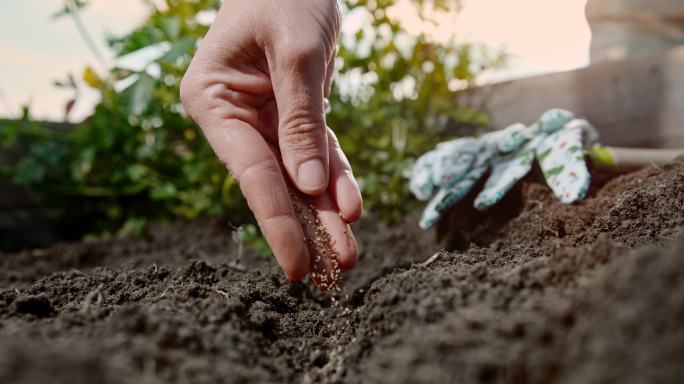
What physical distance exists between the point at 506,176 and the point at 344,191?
677 mm

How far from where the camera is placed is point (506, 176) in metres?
1.75

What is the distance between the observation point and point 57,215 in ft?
10.9

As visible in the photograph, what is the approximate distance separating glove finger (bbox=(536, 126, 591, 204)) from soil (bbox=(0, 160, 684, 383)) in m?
0.06

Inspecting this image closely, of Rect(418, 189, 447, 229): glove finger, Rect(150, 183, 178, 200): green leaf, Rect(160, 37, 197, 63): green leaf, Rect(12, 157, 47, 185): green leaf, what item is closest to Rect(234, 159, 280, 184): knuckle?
Rect(418, 189, 447, 229): glove finger

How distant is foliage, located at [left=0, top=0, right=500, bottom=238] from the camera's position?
98.3 inches

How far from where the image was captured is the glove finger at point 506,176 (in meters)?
1.71

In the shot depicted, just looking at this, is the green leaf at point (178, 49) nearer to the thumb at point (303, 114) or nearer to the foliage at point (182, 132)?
the foliage at point (182, 132)

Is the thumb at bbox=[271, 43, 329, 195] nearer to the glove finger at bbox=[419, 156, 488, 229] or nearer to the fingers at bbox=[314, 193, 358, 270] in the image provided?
the fingers at bbox=[314, 193, 358, 270]

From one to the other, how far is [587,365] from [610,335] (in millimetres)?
46

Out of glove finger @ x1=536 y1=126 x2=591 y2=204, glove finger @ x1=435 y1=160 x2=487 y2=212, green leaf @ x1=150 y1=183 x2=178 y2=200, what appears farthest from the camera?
green leaf @ x1=150 y1=183 x2=178 y2=200

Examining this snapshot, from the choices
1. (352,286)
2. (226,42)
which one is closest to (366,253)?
(352,286)

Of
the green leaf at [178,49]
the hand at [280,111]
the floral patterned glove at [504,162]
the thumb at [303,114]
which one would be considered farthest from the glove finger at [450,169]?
the green leaf at [178,49]

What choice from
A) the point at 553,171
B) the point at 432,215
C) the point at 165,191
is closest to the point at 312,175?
the point at 432,215

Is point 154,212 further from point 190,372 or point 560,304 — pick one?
point 560,304
